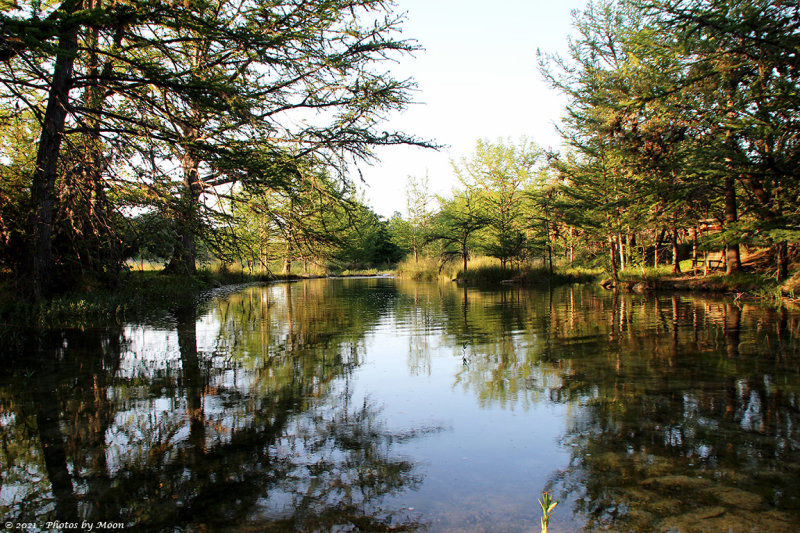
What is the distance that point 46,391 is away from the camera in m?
4.78

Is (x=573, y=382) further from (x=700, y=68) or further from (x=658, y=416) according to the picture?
(x=700, y=68)

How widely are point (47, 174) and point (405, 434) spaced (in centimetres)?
786

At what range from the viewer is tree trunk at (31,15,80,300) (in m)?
8.13

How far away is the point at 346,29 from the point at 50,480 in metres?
11.9

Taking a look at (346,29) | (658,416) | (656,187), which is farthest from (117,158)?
(656,187)

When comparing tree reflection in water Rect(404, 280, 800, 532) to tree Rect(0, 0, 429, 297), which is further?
tree Rect(0, 0, 429, 297)

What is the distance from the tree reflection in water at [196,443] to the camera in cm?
260

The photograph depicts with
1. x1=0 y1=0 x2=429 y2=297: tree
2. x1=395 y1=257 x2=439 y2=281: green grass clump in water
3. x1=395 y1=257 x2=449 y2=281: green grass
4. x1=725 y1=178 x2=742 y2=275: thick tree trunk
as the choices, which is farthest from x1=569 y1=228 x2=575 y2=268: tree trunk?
x1=0 y1=0 x2=429 y2=297: tree

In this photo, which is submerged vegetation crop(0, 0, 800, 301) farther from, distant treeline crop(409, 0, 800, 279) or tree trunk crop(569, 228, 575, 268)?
tree trunk crop(569, 228, 575, 268)

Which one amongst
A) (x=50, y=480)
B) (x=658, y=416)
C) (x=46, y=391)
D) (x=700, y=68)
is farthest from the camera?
(x=700, y=68)

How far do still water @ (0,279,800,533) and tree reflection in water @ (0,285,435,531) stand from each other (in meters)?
0.02

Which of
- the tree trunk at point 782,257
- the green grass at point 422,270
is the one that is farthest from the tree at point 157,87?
the green grass at point 422,270

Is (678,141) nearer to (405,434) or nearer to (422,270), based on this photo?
(405,434)

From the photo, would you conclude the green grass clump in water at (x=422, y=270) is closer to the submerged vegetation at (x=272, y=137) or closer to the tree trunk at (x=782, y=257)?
the submerged vegetation at (x=272, y=137)
